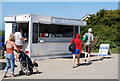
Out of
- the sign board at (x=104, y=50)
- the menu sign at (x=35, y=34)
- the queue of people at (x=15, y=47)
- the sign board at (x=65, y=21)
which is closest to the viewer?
the queue of people at (x=15, y=47)

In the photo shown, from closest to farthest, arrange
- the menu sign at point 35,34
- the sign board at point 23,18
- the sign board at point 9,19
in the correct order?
the sign board at point 23,18, the menu sign at point 35,34, the sign board at point 9,19

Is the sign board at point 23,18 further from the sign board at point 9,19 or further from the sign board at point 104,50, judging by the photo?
the sign board at point 104,50

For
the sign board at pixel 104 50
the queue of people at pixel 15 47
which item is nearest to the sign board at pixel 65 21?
the queue of people at pixel 15 47

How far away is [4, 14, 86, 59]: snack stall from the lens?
1194 cm

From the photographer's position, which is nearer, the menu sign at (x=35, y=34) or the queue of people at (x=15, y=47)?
the queue of people at (x=15, y=47)

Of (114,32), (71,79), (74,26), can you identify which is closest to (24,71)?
(71,79)

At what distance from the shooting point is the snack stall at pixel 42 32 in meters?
11.9

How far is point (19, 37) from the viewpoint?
36.4ft

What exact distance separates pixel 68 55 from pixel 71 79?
6729 millimetres

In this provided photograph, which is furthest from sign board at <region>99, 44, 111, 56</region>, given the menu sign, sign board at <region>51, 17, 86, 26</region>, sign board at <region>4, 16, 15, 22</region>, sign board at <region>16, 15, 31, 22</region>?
sign board at <region>4, 16, 15, 22</region>

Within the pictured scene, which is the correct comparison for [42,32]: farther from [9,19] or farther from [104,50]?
[104,50]

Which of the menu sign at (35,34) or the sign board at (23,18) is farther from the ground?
the sign board at (23,18)

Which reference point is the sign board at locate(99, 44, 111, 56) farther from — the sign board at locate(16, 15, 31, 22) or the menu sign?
the sign board at locate(16, 15, 31, 22)

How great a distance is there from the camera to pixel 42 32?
1271cm
